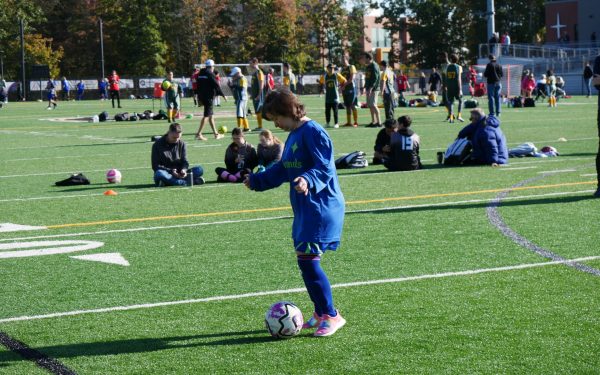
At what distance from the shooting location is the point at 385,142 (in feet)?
55.6

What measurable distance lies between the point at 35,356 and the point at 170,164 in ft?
30.9

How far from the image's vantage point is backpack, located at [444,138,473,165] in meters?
16.6

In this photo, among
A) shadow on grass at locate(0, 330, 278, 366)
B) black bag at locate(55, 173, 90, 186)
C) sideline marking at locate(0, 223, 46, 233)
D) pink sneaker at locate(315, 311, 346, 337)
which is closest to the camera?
shadow on grass at locate(0, 330, 278, 366)

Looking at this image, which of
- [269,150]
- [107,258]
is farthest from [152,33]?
[107,258]

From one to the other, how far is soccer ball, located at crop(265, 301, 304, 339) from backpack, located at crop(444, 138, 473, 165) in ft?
36.3

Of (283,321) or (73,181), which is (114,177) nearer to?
(73,181)

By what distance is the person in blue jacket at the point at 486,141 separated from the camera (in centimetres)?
1617

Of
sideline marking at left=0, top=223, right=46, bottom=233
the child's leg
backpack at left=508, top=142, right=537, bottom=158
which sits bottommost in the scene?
sideline marking at left=0, top=223, right=46, bottom=233

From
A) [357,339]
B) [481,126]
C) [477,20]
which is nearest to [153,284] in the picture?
[357,339]

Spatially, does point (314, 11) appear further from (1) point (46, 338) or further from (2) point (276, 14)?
(1) point (46, 338)

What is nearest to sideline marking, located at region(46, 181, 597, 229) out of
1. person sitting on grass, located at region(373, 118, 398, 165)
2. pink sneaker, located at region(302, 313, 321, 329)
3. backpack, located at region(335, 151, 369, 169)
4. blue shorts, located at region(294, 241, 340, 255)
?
person sitting on grass, located at region(373, 118, 398, 165)

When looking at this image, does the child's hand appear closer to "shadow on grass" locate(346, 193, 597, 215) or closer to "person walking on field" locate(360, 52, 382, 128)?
"shadow on grass" locate(346, 193, 597, 215)

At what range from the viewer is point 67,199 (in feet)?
44.8

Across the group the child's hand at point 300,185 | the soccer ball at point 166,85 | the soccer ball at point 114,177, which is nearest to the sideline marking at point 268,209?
the soccer ball at point 114,177
